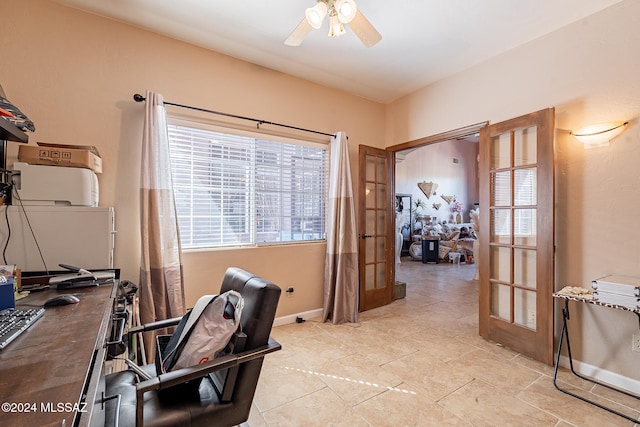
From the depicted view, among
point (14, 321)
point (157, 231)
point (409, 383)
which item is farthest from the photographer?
point (157, 231)

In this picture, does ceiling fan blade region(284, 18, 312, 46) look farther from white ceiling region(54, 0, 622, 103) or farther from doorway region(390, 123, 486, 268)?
doorway region(390, 123, 486, 268)

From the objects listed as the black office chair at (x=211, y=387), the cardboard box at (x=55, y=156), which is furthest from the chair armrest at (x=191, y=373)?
the cardboard box at (x=55, y=156)

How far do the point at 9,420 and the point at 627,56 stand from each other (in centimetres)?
362

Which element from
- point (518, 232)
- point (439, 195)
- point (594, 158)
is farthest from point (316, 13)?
point (439, 195)

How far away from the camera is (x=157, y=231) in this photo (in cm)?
233

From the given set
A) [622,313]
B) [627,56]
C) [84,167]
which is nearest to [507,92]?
[627,56]

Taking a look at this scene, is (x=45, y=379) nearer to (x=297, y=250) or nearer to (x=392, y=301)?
(x=297, y=250)

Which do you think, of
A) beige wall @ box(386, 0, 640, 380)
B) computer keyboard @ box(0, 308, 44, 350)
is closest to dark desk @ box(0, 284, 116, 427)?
computer keyboard @ box(0, 308, 44, 350)

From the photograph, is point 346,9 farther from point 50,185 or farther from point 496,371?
point 496,371

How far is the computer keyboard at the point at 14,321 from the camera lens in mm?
933

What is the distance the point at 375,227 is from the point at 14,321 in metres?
3.42

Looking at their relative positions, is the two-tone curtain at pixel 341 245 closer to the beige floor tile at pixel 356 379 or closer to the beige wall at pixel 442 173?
the beige floor tile at pixel 356 379

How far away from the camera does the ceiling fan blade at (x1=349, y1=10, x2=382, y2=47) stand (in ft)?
6.18

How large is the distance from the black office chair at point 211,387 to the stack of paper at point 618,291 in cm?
224
